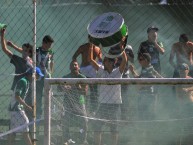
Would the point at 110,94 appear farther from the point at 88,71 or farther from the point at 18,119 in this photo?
the point at 88,71

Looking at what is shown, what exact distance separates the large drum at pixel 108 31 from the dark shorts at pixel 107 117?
0.71m

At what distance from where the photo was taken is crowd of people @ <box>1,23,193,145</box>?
31.3ft

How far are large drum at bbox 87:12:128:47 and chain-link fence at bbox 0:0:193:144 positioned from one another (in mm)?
2802

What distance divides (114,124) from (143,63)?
1.81m

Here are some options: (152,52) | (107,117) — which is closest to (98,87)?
(107,117)

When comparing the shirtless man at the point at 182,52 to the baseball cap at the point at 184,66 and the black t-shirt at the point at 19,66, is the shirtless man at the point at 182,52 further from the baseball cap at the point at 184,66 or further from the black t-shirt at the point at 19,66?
the black t-shirt at the point at 19,66

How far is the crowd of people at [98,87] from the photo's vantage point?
31.3ft

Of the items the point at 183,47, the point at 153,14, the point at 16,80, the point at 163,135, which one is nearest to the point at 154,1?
the point at 153,14

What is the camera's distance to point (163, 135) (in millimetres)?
9586

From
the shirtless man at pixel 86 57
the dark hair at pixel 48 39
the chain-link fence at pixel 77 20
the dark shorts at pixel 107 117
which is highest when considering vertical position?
the chain-link fence at pixel 77 20

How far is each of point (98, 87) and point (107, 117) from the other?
0.52 m

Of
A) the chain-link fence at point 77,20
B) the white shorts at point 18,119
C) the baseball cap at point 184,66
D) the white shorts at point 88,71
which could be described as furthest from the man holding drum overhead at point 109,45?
the chain-link fence at point 77,20

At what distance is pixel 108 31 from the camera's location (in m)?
9.61

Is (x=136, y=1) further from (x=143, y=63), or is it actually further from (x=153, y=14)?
(x=143, y=63)
